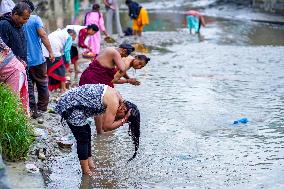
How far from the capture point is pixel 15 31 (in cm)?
760

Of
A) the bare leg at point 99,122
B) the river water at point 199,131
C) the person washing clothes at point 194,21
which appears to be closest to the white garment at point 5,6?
the bare leg at point 99,122

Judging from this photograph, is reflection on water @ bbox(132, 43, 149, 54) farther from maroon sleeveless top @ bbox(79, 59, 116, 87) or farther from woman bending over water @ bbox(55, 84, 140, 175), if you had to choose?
woman bending over water @ bbox(55, 84, 140, 175)

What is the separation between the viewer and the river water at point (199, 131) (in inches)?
258

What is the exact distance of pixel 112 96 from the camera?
608cm

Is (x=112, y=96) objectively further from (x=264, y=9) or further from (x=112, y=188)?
(x=264, y=9)

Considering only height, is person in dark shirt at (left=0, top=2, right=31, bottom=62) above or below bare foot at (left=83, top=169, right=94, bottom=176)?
Result: above

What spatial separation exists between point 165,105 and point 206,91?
1.47 metres

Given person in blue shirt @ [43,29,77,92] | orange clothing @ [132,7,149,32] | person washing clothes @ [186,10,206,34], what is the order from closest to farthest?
person in blue shirt @ [43,29,77,92], orange clothing @ [132,7,149,32], person washing clothes @ [186,10,206,34]

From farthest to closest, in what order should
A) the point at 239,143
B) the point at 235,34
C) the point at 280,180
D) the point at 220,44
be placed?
1. the point at 235,34
2. the point at 220,44
3. the point at 239,143
4. the point at 280,180

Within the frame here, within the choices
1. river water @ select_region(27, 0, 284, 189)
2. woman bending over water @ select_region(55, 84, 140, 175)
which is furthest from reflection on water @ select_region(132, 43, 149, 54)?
woman bending over water @ select_region(55, 84, 140, 175)

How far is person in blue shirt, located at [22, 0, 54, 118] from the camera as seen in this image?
8.36 metres

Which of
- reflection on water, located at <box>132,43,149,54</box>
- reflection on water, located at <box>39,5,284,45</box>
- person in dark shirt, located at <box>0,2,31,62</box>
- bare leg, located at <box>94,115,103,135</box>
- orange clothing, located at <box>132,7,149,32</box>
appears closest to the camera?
person in dark shirt, located at <box>0,2,31,62</box>

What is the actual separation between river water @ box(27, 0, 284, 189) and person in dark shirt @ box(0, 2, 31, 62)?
1549 millimetres

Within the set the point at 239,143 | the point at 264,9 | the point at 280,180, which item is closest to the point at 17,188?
the point at 280,180
